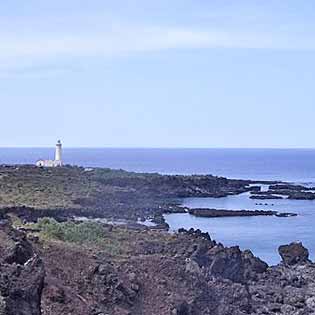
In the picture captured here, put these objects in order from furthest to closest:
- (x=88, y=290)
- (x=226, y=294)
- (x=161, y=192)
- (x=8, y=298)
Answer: (x=161, y=192) < (x=226, y=294) < (x=88, y=290) < (x=8, y=298)

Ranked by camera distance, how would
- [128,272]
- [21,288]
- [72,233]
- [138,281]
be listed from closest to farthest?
1. [21,288]
2. [138,281]
3. [128,272]
4. [72,233]

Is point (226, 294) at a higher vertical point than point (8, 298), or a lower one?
lower

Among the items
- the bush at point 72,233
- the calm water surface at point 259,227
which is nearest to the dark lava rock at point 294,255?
the calm water surface at point 259,227

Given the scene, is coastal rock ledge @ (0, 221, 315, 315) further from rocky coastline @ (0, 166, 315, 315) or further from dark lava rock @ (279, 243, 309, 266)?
dark lava rock @ (279, 243, 309, 266)

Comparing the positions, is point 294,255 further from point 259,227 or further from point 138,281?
point 259,227

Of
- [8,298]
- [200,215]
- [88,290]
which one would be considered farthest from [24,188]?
[8,298]

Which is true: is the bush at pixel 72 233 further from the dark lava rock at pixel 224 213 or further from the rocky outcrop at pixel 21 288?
the dark lava rock at pixel 224 213

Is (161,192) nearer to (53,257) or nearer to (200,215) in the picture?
(200,215)

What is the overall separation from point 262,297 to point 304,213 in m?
46.5

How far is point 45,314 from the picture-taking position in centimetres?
1955

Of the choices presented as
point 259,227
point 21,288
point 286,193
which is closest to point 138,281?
point 21,288

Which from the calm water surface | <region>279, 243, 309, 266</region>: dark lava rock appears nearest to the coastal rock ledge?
<region>279, 243, 309, 266</region>: dark lava rock

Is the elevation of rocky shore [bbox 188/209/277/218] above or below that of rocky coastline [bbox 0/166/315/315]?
below

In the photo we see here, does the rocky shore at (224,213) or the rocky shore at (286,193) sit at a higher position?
the rocky shore at (286,193)
